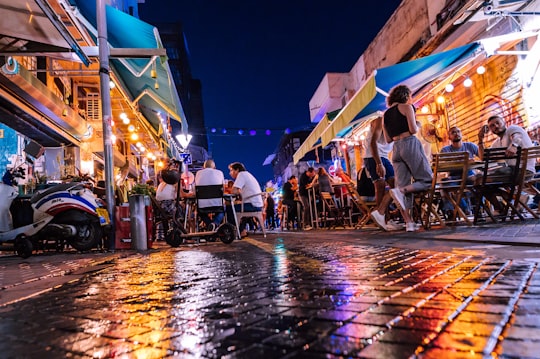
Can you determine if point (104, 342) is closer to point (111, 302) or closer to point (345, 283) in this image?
point (111, 302)

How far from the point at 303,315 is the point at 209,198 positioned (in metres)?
5.79

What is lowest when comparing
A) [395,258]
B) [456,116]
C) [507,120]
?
[395,258]

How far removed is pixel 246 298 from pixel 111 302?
0.73m

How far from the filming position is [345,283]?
2.02 meters

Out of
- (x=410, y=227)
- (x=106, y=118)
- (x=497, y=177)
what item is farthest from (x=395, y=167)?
(x=106, y=118)

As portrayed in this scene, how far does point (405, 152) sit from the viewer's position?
516 centimetres

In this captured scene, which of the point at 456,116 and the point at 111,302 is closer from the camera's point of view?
the point at 111,302

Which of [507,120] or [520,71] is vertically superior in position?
[520,71]

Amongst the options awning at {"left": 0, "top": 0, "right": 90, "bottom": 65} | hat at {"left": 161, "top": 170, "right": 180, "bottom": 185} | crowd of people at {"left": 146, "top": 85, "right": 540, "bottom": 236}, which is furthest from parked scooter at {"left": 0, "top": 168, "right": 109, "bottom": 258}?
awning at {"left": 0, "top": 0, "right": 90, "bottom": 65}

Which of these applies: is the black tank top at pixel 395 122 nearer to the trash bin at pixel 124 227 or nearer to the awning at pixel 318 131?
the trash bin at pixel 124 227

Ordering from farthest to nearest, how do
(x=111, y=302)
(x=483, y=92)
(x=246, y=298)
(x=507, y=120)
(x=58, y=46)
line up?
(x=483, y=92) < (x=507, y=120) < (x=58, y=46) < (x=111, y=302) < (x=246, y=298)

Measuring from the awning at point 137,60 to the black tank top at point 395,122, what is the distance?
5003mm

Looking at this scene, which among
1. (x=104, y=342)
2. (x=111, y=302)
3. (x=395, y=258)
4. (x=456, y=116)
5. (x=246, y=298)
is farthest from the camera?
(x=456, y=116)

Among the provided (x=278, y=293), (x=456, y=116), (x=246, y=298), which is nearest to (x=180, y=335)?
(x=246, y=298)
